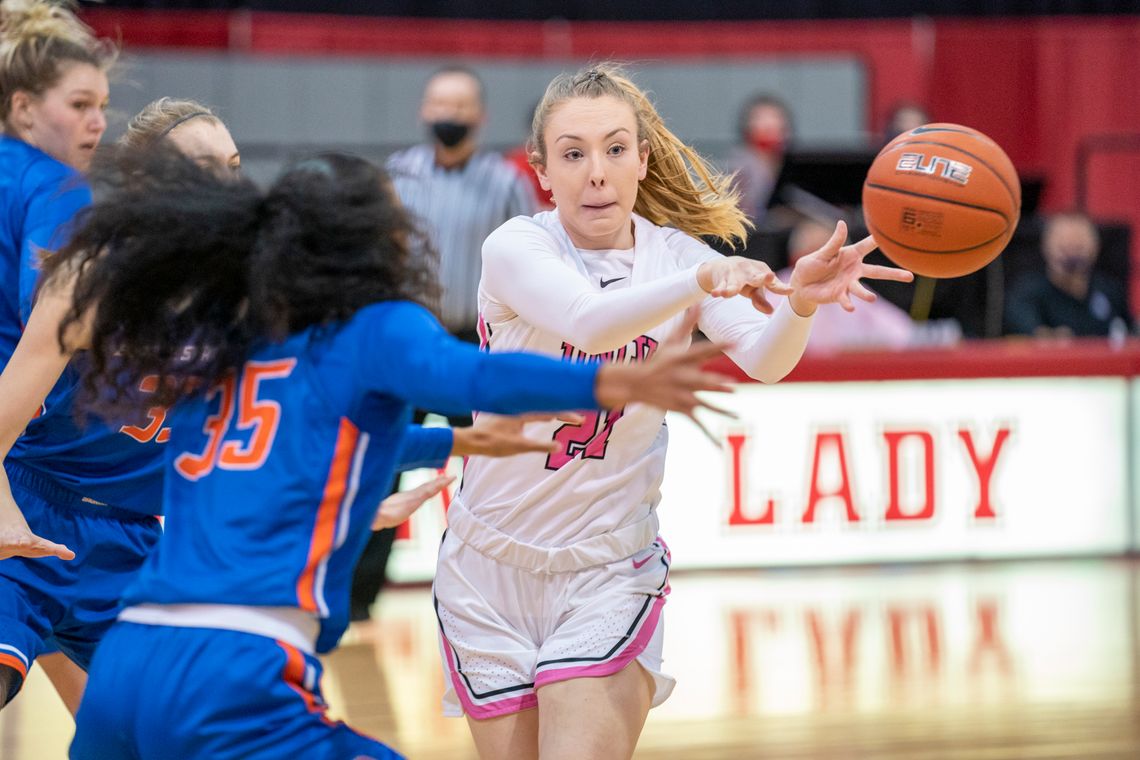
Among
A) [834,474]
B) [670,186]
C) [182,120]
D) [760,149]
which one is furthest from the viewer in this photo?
[760,149]

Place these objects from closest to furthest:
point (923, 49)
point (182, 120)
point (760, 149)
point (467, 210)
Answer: point (182, 120)
point (467, 210)
point (760, 149)
point (923, 49)

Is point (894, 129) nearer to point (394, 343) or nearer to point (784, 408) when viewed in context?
point (784, 408)

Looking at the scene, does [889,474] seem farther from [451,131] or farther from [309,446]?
[309,446]

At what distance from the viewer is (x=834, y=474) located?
7301mm

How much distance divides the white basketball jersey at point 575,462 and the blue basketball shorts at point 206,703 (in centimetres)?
95

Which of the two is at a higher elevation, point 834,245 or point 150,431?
point 834,245

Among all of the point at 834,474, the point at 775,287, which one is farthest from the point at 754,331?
the point at 834,474

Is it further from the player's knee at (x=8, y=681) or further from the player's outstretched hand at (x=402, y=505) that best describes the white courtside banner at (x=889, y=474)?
the player's outstretched hand at (x=402, y=505)

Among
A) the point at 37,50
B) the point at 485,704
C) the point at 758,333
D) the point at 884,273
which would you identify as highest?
the point at 37,50

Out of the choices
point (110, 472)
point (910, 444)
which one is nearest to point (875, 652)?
point (910, 444)

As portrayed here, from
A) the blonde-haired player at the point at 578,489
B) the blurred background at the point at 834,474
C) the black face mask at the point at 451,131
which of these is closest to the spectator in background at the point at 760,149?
the blurred background at the point at 834,474

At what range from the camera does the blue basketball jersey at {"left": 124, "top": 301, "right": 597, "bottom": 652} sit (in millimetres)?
2039

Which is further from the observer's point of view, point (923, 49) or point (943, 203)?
point (923, 49)

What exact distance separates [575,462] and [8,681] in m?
1.19
